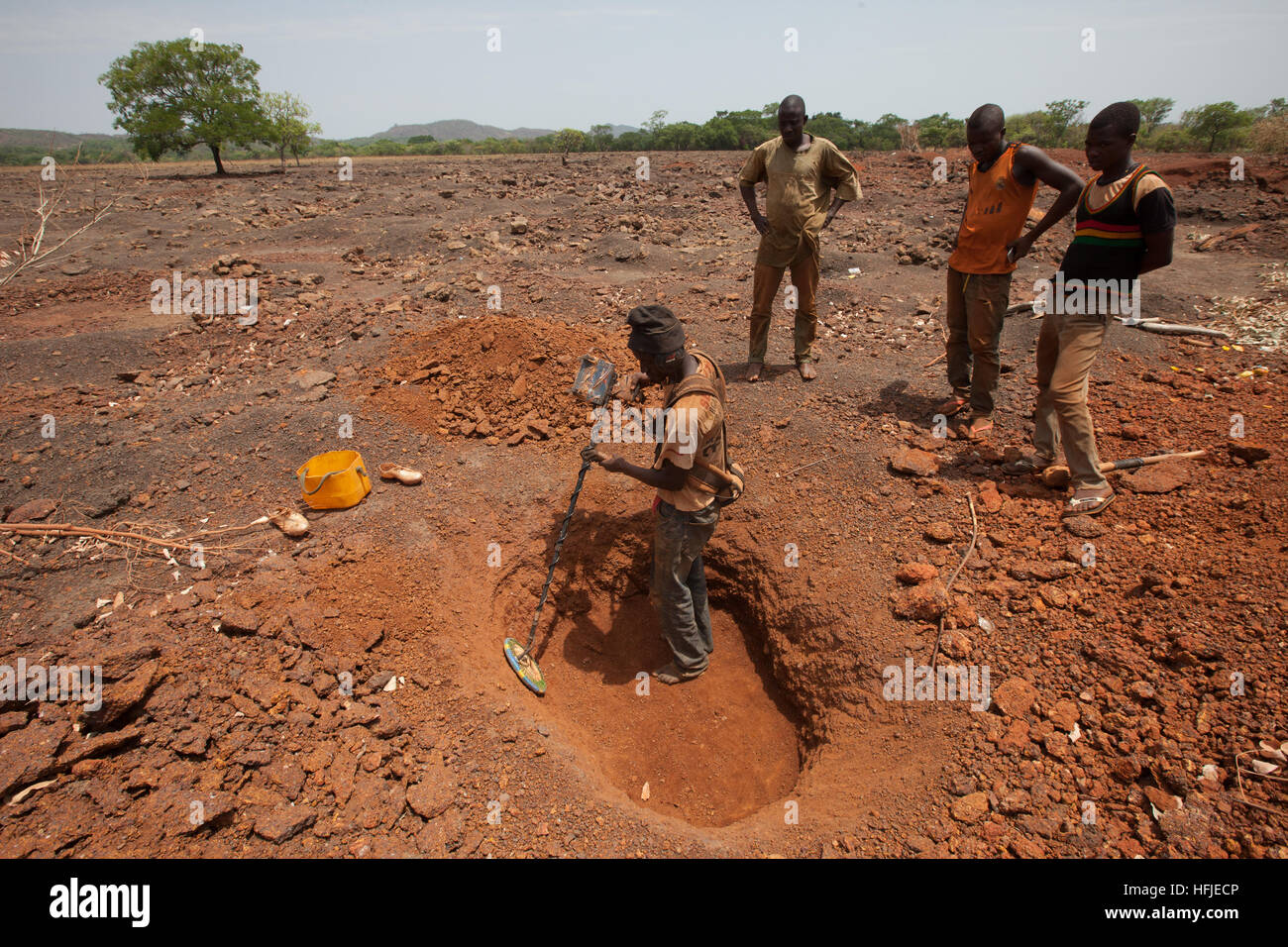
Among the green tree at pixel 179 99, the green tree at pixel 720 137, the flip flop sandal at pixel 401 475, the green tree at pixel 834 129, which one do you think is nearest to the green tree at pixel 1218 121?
the green tree at pixel 834 129

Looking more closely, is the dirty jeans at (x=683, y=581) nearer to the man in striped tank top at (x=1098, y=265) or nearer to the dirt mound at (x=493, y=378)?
the dirt mound at (x=493, y=378)

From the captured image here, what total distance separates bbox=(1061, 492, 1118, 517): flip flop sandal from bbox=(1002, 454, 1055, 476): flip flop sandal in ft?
1.65

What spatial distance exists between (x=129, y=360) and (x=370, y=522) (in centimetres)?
472

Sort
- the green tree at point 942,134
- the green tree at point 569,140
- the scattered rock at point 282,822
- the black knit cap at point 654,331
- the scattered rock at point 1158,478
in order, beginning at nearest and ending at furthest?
the scattered rock at point 282,822, the black knit cap at point 654,331, the scattered rock at point 1158,478, the green tree at point 942,134, the green tree at point 569,140

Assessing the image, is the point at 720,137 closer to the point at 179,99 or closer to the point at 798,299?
the point at 179,99

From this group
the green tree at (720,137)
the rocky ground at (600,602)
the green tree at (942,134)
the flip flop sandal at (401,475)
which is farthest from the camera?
the green tree at (720,137)

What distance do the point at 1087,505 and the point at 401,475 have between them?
4618 mm

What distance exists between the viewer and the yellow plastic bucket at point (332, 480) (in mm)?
4191

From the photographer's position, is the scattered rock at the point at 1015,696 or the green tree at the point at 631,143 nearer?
the scattered rock at the point at 1015,696

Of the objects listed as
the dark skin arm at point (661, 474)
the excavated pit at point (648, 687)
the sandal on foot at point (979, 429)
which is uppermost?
the sandal on foot at point (979, 429)

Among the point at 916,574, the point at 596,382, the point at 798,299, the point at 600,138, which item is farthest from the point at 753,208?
the point at 600,138

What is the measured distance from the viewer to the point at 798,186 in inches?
192

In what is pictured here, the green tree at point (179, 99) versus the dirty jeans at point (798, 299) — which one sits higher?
the green tree at point (179, 99)

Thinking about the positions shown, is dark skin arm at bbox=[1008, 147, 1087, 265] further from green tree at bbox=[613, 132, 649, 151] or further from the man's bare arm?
green tree at bbox=[613, 132, 649, 151]
